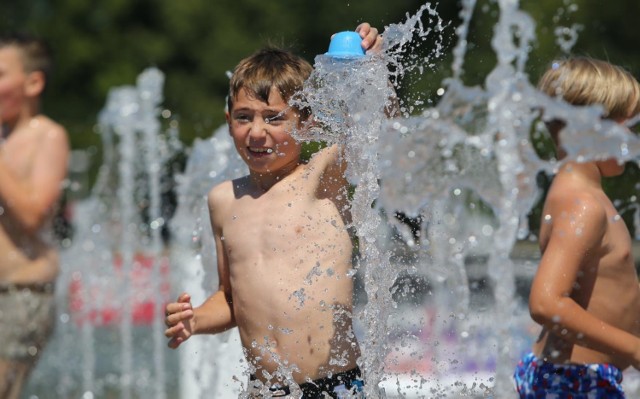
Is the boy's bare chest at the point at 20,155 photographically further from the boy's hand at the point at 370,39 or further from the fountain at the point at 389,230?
the boy's hand at the point at 370,39

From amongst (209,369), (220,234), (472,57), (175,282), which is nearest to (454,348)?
(209,369)

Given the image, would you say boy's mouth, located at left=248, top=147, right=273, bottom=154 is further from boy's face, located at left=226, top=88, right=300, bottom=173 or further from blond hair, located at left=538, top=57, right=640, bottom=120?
blond hair, located at left=538, top=57, right=640, bottom=120

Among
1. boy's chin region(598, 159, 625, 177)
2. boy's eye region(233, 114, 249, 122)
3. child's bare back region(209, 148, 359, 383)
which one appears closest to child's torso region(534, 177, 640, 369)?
boy's chin region(598, 159, 625, 177)

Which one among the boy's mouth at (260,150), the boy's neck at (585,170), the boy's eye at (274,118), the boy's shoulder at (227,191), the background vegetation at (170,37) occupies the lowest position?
the background vegetation at (170,37)

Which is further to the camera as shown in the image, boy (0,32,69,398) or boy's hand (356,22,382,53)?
boy (0,32,69,398)

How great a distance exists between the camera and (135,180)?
9195 mm

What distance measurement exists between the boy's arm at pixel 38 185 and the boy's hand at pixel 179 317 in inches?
48.8

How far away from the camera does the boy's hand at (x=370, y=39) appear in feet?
10.6

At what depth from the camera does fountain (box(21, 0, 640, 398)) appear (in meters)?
3.30

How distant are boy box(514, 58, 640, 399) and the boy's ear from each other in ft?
7.97

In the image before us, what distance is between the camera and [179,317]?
3318 millimetres

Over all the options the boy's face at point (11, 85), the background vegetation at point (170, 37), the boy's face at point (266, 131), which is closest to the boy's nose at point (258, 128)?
the boy's face at point (266, 131)

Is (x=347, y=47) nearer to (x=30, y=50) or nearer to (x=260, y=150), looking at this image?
(x=260, y=150)

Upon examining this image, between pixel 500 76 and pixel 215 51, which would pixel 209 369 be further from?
pixel 215 51
